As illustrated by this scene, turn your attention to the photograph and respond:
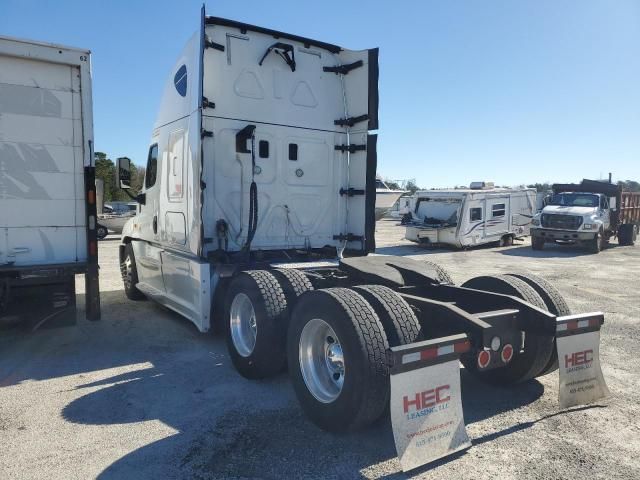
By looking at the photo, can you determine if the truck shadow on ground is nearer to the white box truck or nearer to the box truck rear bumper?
the box truck rear bumper

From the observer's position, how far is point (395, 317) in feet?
11.6

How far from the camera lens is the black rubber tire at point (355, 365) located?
327cm

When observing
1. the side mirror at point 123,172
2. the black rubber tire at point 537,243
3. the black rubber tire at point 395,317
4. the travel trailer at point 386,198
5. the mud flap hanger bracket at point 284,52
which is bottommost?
the black rubber tire at point 537,243

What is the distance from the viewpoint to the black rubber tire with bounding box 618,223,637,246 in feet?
70.8

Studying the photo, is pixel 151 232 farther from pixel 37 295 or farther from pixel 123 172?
pixel 37 295

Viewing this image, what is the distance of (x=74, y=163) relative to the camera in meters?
5.52

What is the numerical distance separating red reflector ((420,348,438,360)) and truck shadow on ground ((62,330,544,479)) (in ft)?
2.35

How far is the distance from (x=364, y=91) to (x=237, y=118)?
1.68 m

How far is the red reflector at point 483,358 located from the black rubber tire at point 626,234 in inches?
848

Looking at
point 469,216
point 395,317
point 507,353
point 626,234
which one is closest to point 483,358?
point 507,353

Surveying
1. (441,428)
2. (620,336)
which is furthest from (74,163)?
(620,336)

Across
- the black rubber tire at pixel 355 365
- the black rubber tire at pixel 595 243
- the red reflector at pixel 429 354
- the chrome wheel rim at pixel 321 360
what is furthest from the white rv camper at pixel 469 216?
the red reflector at pixel 429 354

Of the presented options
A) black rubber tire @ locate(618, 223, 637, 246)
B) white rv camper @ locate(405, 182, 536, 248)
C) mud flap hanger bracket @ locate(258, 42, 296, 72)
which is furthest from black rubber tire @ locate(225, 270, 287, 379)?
black rubber tire @ locate(618, 223, 637, 246)

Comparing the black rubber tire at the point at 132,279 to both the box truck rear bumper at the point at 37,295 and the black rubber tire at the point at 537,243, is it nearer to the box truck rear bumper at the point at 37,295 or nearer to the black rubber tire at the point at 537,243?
the box truck rear bumper at the point at 37,295
